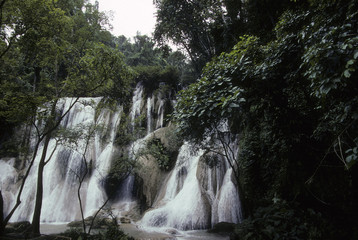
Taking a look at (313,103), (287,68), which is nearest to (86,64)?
(287,68)

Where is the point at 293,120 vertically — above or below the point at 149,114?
below

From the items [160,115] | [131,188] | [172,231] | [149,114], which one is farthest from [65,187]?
[160,115]

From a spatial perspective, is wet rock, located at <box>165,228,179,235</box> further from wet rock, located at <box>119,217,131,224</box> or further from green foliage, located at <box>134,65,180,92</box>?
green foliage, located at <box>134,65,180,92</box>

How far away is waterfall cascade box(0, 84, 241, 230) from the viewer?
9336mm

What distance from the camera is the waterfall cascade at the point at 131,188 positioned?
934 centimetres

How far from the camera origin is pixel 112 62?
22.2ft

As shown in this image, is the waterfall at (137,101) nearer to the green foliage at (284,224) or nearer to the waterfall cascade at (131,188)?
the waterfall cascade at (131,188)

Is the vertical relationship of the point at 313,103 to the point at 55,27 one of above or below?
below

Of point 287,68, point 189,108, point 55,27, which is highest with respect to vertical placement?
point 55,27

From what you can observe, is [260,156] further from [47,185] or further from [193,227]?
[47,185]

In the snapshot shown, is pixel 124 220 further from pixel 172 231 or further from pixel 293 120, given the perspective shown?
pixel 293 120

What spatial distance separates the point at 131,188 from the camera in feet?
48.7

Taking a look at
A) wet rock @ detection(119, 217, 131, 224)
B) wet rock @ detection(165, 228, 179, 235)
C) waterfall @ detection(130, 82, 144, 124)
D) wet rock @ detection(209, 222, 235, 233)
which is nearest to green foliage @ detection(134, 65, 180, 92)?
waterfall @ detection(130, 82, 144, 124)

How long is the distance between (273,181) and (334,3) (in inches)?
220
